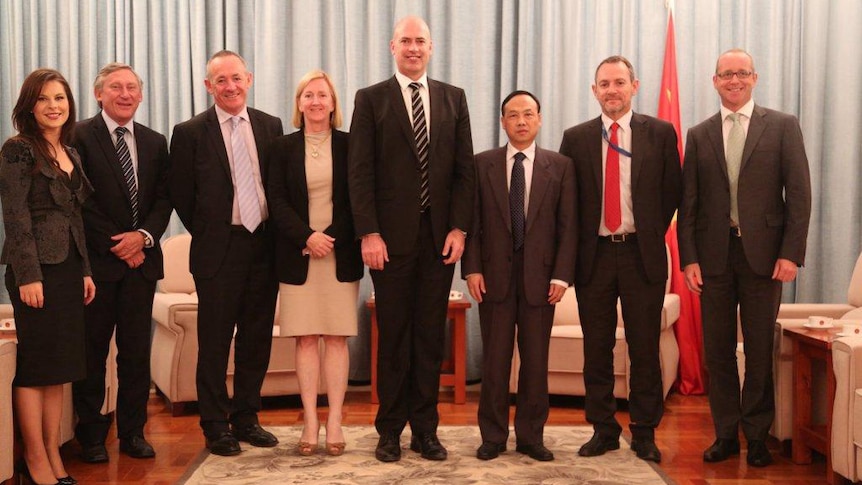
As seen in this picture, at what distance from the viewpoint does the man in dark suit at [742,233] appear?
350 cm

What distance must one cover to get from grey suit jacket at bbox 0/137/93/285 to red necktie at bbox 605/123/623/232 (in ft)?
6.60

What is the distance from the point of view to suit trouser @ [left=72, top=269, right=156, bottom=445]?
359 centimetres

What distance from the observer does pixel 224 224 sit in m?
3.59

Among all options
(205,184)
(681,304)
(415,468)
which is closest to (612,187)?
(415,468)

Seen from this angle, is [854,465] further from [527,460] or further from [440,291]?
[440,291]

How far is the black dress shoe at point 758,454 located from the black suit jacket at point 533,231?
3.32 ft

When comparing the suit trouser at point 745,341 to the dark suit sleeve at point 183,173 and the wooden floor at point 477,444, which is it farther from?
the dark suit sleeve at point 183,173

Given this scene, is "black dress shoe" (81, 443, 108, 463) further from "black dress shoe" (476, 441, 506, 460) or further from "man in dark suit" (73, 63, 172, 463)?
"black dress shoe" (476, 441, 506, 460)

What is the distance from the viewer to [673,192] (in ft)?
11.9

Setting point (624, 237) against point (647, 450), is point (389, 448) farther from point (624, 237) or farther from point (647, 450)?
point (624, 237)

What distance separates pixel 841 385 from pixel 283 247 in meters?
2.15

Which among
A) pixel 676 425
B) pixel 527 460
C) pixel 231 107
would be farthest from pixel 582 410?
pixel 231 107

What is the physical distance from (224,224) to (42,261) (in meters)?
0.72

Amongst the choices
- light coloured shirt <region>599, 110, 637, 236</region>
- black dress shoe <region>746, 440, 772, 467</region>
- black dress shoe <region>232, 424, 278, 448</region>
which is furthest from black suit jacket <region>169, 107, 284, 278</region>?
black dress shoe <region>746, 440, 772, 467</region>
